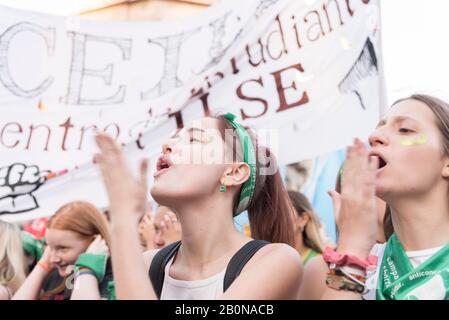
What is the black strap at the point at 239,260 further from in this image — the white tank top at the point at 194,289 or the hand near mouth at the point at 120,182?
the hand near mouth at the point at 120,182

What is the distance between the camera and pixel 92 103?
4027 mm

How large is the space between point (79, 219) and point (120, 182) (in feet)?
6.53

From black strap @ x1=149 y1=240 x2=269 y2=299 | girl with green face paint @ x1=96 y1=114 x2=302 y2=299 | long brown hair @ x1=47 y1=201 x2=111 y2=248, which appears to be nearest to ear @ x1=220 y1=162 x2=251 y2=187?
girl with green face paint @ x1=96 y1=114 x2=302 y2=299

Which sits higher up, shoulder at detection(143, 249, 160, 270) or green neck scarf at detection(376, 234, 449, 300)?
shoulder at detection(143, 249, 160, 270)

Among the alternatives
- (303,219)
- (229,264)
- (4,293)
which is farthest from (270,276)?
(4,293)

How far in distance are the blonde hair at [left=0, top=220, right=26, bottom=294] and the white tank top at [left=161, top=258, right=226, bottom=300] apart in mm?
2302

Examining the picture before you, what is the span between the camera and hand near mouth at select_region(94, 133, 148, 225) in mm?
1367

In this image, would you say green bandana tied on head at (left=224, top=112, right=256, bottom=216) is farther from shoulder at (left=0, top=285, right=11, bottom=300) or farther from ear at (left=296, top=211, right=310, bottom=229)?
shoulder at (left=0, top=285, right=11, bottom=300)

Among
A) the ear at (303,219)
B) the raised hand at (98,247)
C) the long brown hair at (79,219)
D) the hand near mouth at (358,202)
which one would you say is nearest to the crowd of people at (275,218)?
the hand near mouth at (358,202)

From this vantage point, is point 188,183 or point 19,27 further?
point 19,27

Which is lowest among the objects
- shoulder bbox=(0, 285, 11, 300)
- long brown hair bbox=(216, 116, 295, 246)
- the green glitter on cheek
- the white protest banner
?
shoulder bbox=(0, 285, 11, 300)

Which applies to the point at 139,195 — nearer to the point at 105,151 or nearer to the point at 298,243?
the point at 105,151
